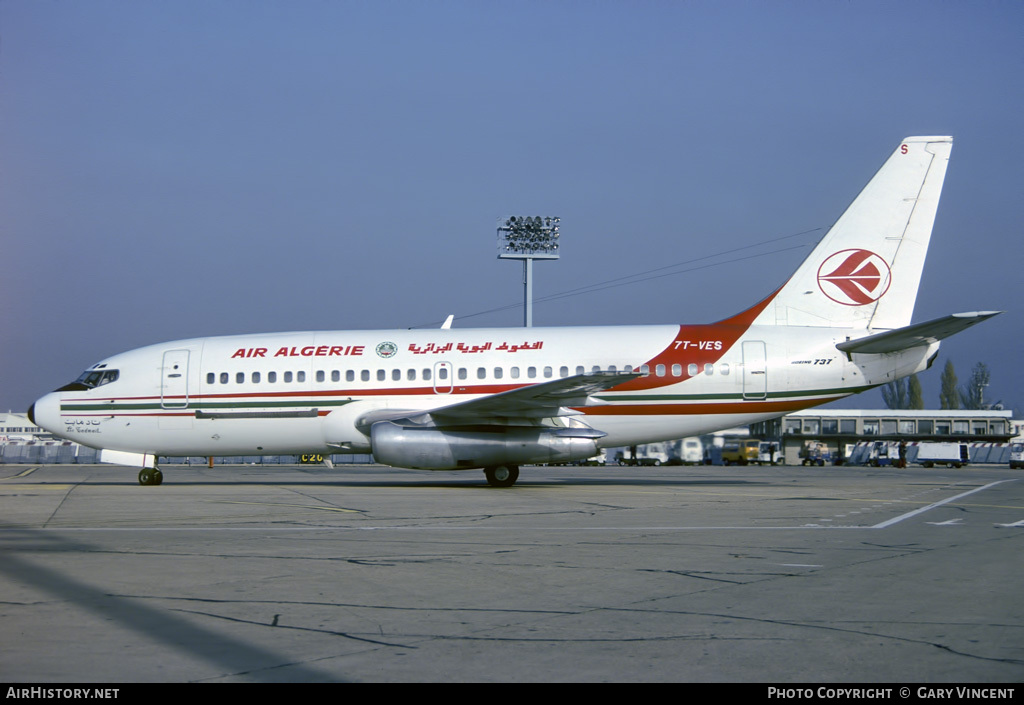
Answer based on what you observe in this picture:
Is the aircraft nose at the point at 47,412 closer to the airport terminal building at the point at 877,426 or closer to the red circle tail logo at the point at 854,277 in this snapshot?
the red circle tail logo at the point at 854,277

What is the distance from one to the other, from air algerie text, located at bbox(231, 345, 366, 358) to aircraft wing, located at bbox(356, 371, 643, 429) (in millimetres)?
2059

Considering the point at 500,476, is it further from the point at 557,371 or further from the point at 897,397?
the point at 897,397

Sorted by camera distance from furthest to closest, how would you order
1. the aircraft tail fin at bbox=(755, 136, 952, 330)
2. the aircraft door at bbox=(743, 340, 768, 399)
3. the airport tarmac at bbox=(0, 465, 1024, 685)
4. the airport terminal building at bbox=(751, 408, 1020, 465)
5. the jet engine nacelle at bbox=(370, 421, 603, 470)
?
1. the airport terminal building at bbox=(751, 408, 1020, 465)
2. the aircraft tail fin at bbox=(755, 136, 952, 330)
3. the aircraft door at bbox=(743, 340, 768, 399)
4. the jet engine nacelle at bbox=(370, 421, 603, 470)
5. the airport tarmac at bbox=(0, 465, 1024, 685)

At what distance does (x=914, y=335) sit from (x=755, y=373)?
11.4ft

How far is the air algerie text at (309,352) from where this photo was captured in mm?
22938

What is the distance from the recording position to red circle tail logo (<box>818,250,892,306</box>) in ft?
74.6

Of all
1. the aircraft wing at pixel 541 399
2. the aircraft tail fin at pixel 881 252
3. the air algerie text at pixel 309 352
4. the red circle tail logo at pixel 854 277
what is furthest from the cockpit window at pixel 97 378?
the red circle tail logo at pixel 854 277

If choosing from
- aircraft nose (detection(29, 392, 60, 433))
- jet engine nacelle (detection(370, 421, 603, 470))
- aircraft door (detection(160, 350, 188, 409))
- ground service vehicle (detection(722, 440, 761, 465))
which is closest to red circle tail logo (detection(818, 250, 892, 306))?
jet engine nacelle (detection(370, 421, 603, 470))

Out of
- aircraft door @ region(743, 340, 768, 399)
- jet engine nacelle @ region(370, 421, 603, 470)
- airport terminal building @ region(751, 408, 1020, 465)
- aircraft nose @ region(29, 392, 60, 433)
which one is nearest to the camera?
jet engine nacelle @ region(370, 421, 603, 470)

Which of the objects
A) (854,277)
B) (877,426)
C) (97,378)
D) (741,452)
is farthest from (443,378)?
(877,426)

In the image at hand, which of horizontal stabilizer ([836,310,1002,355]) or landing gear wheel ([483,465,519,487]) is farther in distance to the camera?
landing gear wheel ([483,465,519,487])

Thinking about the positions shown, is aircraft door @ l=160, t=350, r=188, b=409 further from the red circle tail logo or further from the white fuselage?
the red circle tail logo
